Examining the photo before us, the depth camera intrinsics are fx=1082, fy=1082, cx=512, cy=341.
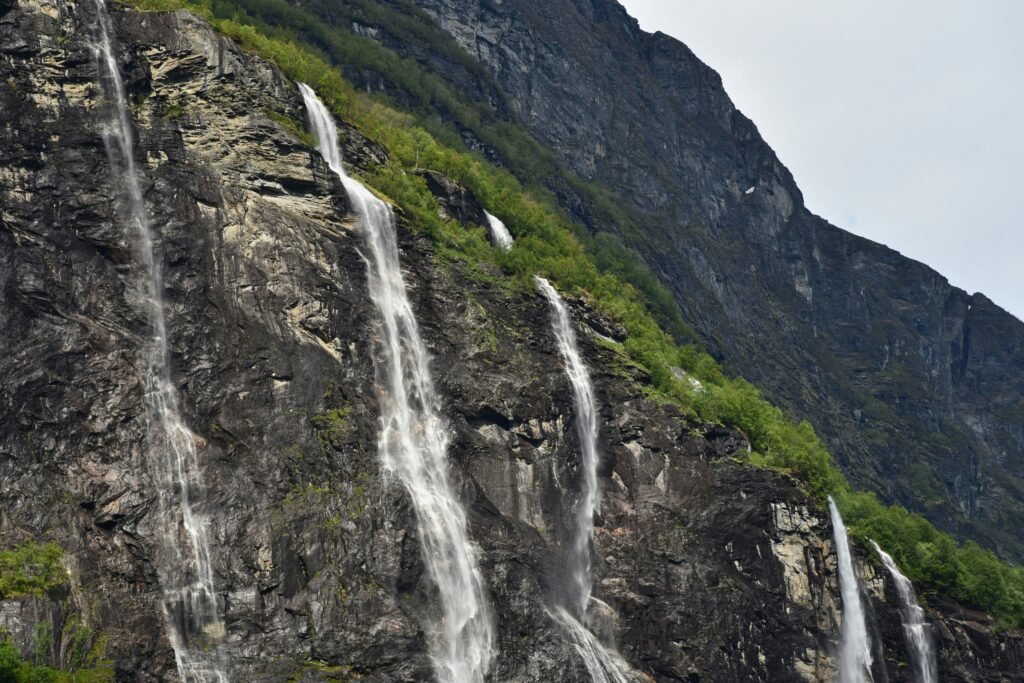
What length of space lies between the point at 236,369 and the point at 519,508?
590 inches

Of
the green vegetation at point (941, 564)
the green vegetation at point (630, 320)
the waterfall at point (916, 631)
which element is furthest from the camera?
the green vegetation at point (941, 564)

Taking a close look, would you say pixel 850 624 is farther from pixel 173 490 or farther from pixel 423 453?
pixel 173 490

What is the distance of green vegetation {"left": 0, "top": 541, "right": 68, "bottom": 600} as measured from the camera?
3734cm

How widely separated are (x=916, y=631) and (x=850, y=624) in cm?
558

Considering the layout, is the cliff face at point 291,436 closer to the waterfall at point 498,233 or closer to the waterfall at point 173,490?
A: the waterfall at point 173,490

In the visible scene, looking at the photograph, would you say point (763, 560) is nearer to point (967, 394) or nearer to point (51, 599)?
point (51, 599)

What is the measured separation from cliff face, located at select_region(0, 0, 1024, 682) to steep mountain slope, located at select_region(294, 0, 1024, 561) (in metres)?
57.3

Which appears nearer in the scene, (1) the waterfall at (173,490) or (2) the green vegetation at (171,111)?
(1) the waterfall at (173,490)

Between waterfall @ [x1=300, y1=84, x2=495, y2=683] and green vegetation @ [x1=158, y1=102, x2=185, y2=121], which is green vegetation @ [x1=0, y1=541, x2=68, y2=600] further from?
green vegetation @ [x1=158, y1=102, x2=185, y2=121]

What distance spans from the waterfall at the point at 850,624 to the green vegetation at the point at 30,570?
38.5 m

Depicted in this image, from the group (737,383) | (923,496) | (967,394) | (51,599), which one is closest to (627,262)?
(737,383)

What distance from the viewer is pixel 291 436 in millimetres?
46625

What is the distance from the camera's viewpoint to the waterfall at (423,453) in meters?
45.3

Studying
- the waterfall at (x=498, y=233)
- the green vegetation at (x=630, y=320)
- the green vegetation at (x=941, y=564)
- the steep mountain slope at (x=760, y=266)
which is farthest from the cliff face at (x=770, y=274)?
the green vegetation at (x=941, y=564)
